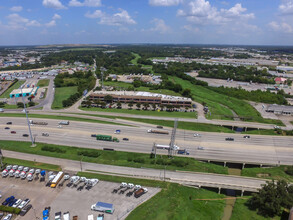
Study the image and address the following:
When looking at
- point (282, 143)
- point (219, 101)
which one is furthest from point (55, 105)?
point (282, 143)

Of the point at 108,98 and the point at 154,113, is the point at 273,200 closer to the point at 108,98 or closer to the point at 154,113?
the point at 154,113

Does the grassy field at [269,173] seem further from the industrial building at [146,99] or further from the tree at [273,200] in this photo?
the industrial building at [146,99]

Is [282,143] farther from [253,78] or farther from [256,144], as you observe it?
[253,78]

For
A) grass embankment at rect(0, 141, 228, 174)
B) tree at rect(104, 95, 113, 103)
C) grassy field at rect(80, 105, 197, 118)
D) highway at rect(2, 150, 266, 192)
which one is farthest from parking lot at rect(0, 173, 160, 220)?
tree at rect(104, 95, 113, 103)

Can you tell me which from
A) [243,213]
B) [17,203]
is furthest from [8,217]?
[243,213]

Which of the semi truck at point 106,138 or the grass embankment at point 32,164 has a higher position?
the semi truck at point 106,138

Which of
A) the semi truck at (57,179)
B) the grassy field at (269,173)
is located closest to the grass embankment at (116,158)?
the grassy field at (269,173)

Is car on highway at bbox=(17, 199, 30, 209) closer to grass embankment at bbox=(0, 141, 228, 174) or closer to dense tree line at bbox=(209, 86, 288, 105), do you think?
grass embankment at bbox=(0, 141, 228, 174)
